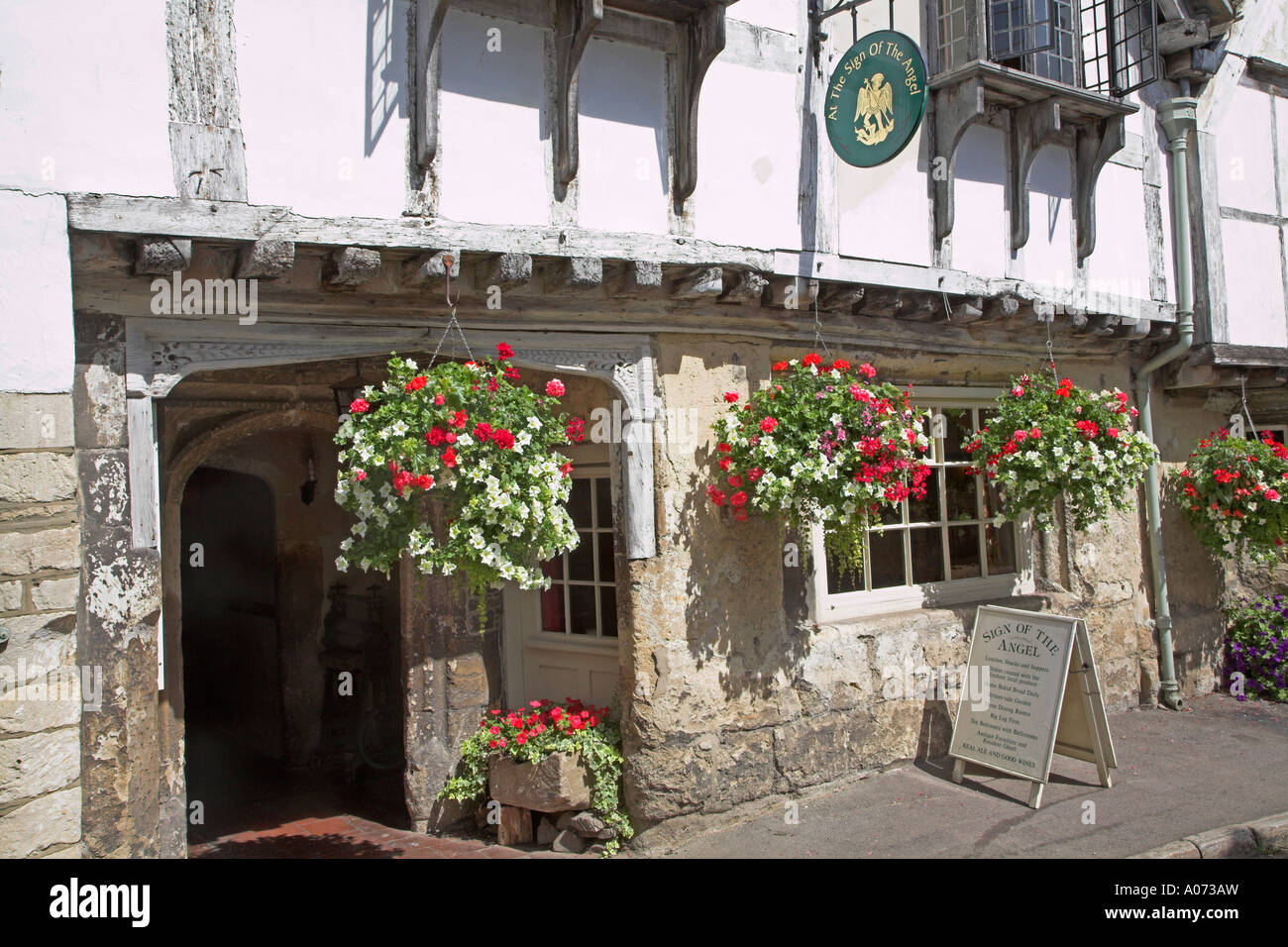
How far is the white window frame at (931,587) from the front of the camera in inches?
248

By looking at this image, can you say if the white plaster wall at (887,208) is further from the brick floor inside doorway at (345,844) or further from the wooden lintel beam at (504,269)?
the brick floor inside doorway at (345,844)

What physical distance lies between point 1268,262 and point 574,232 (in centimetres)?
697

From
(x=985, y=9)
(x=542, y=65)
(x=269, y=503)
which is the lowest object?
Result: (x=269, y=503)

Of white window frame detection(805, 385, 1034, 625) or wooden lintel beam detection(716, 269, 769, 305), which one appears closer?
wooden lintel beam detection(716, 269, 769, 305)

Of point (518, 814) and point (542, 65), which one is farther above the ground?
point (542, 65)

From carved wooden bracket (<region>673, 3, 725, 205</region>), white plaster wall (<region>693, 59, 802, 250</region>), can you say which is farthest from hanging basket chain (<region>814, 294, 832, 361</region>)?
carved wooden bracket (<region>673, 3, 725, 205</region>)

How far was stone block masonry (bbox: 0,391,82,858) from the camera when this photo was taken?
405 centimetres

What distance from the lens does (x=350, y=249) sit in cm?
455

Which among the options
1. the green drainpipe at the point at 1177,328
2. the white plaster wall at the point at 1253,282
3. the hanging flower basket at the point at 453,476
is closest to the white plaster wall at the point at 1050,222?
the green drainpipe at the point at 1177,328

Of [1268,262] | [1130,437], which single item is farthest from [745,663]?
[1268,262]

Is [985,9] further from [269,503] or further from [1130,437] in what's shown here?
[269,503]

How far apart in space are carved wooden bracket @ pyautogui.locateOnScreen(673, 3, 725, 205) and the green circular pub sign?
35.0 inches

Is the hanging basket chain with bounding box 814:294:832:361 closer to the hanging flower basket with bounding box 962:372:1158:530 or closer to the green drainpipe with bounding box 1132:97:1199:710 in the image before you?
the hanging flower basket with bounding box 962:372:1158:530

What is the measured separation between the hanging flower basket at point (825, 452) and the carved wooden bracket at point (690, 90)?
4.28 ft
